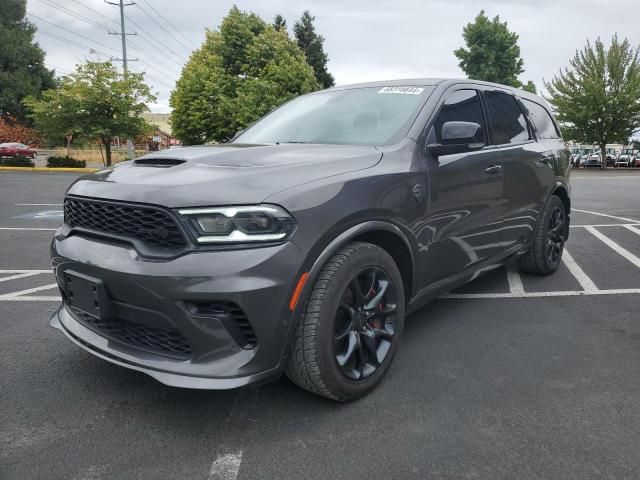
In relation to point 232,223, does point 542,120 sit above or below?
above

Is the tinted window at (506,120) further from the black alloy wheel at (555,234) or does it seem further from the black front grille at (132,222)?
the black front grille at (132,222)

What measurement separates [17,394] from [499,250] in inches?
130

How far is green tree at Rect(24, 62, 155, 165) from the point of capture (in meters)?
25.7

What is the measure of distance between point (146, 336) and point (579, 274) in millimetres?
4403

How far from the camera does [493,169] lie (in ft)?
11.6

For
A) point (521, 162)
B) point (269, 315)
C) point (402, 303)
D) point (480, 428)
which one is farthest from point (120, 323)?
point (521, 162)

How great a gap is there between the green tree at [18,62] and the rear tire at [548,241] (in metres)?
55.3

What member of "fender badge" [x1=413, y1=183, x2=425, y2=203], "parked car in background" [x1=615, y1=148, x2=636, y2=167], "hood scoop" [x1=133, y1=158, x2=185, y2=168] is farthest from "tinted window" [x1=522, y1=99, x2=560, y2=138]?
"parked car in background" [x1=615, y1=148, x2=636, y2=167]

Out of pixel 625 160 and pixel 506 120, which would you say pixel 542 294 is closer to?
pixel 506 120

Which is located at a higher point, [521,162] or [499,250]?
[521,162]

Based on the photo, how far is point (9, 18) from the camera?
53.3 m

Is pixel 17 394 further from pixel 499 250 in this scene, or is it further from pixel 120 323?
pixel 499 250

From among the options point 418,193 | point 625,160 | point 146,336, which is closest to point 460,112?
point 418,193

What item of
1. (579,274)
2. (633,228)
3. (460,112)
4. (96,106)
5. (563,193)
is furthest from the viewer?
(96,106)
